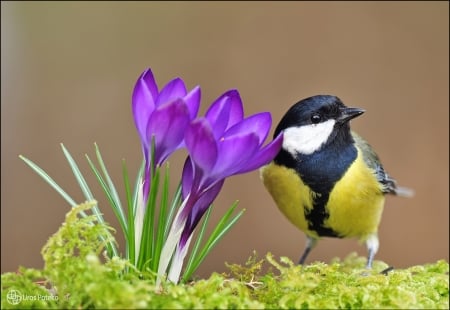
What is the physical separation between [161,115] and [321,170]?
0.61 m

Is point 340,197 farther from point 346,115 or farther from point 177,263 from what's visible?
point 177,263

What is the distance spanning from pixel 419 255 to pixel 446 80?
919 millimetres

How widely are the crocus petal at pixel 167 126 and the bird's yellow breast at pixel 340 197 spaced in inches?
22.2

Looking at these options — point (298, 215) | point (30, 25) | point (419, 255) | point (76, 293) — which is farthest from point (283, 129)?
point (30, 25)

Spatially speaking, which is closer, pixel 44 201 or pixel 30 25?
pixel 44 201

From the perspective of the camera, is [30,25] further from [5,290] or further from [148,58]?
[5,290]

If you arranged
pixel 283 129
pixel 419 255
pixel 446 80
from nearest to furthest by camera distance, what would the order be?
pixel 283 129
pixel 419 255
pixel 446 80

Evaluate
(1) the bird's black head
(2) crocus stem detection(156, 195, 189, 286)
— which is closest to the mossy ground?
(2) crocus stem detection(156, 195, 189, 286)

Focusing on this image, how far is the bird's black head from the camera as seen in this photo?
1095 mm

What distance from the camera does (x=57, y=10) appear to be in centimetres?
327

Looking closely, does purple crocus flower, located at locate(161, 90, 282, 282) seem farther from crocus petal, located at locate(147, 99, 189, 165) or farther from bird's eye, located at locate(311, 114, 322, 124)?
bird's eye, located at locate(311, 114, 322, 124)

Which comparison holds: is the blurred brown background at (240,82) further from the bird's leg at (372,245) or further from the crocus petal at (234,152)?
Result: the crocus petal at (234,152)

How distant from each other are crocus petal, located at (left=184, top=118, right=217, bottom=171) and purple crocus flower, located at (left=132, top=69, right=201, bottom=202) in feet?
0.10

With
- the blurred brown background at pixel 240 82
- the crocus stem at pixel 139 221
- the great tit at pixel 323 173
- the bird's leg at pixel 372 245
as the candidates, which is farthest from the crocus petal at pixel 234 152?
the blurred brown background at pixel 240 82
